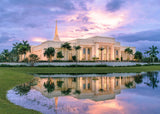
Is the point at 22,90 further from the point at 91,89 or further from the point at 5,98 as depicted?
the point at 91,89

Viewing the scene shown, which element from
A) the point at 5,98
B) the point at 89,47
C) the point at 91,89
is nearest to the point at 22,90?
the point at 5,98

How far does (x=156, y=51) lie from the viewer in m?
→ 101

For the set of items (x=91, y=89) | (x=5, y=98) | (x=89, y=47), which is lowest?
(x=91, y=89)

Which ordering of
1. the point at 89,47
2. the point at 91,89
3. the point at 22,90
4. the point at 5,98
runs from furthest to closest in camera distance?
the point at 89,47
the point at 91,89
the point at 22,90
the point at 5,98

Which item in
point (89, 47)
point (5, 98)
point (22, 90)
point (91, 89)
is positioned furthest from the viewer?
point (89, 47)

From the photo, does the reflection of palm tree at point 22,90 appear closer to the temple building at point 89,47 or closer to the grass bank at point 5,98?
the grass bank at point 5,98

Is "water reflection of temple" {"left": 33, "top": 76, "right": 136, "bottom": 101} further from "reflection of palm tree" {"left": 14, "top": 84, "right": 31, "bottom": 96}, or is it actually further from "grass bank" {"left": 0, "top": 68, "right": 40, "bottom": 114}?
"grass bank" {"left": 0, "top": 68, "right": 40, "bottom": 114}

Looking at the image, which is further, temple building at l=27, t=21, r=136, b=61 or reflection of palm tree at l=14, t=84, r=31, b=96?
temple building at l=27, t=21, r=136, b=61

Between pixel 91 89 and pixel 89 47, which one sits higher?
pixel 89 47

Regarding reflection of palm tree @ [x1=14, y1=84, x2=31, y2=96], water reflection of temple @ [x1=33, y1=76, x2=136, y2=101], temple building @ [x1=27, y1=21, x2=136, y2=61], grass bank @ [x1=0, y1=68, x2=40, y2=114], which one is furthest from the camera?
temple building @ [x1=27, y1=21, x2=136, y2=61]

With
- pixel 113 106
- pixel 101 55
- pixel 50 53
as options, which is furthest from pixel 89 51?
pixel 113 106

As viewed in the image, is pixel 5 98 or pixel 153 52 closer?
pixel 5 98

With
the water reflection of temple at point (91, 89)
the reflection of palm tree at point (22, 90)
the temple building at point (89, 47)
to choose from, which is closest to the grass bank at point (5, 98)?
the reflection of palm tree at point (22, 90)

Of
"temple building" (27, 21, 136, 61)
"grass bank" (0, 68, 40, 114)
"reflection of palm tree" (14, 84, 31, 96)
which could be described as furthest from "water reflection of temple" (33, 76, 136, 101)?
"temple building" (27, 21, 136, 61)
